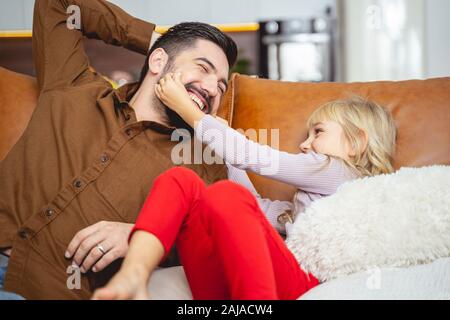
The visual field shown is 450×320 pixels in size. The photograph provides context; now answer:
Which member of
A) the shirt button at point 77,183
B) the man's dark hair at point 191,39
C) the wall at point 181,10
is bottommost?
the shirt button at point 77,183

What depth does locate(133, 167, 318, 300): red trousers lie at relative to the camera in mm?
819

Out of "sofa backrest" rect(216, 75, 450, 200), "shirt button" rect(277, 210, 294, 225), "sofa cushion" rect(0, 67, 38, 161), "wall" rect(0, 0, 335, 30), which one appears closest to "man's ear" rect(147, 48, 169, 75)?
→ "sofa backrest" rect(216, 75, 450, 200)

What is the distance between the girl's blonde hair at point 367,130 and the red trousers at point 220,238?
17.1 inches

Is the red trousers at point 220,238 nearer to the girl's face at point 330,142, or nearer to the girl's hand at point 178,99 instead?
the girl's hand at point 178,99

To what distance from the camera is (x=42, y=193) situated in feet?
3.88

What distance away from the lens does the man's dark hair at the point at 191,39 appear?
1521 mm

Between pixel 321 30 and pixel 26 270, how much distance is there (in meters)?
3.23

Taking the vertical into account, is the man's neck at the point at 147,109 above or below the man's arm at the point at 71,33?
below

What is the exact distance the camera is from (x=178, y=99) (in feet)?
4.25

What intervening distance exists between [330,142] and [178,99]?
1.46 feet

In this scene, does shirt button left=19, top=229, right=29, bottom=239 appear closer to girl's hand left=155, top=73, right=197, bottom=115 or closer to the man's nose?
girl's hand left=155, top=73, right=197, bottom=115

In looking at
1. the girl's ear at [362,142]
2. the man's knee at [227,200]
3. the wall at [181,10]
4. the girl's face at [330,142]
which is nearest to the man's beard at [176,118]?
the girl's face at [330,142]

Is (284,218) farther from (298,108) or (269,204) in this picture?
(298,108)
